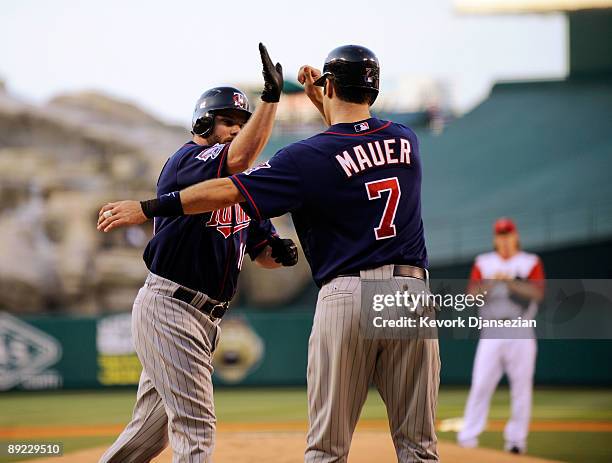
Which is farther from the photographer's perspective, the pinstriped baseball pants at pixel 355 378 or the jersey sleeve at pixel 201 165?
the jersey sleeve at pixel 201 165

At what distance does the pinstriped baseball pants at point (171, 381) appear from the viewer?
129 inches

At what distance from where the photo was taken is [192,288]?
3.46 metres

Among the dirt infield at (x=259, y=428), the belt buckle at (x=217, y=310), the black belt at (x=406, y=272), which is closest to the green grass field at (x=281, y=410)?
the dirt infield at (x=259, y=428)

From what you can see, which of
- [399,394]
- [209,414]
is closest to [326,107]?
[399,394]

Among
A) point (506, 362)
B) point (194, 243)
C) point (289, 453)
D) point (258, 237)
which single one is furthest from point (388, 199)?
point (506, 362)

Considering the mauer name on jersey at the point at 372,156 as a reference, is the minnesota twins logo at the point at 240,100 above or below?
above

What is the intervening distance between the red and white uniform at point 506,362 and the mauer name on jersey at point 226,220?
3.07m

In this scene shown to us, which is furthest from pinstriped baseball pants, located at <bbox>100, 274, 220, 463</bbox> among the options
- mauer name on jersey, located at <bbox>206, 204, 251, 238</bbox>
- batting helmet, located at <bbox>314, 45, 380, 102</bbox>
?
batting helmet, located at <bbox>314, 45, 380, 102</bbox>

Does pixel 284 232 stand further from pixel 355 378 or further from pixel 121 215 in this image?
pixel 355 378

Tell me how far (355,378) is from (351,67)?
40.6 inches

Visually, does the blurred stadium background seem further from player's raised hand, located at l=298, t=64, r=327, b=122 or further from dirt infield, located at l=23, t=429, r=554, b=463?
player's raised hand, located at l=298, t=64, r=327, b=122

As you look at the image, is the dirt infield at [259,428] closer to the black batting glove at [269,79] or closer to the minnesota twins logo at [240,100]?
the minnesota twins logo at [240,100]

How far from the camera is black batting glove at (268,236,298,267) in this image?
3916 millimetres

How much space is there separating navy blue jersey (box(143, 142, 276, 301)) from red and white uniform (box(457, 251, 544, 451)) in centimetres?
308
